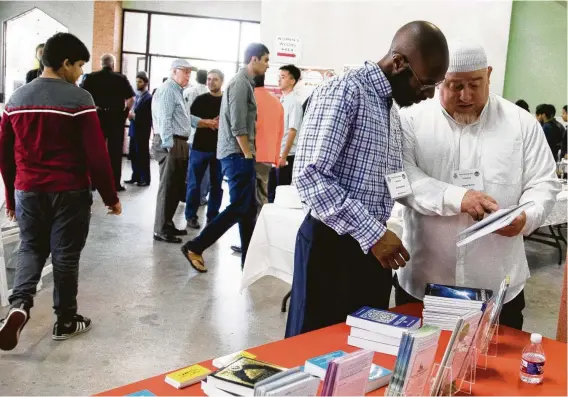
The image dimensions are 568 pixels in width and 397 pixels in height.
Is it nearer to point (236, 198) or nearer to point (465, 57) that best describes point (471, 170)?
point (465, 57)

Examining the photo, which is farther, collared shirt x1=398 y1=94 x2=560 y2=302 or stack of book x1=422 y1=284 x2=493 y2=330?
collared shirt x1=398 y1=94 x2=560 y2=302

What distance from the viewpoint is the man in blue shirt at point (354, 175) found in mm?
1760

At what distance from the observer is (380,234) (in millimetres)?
1770

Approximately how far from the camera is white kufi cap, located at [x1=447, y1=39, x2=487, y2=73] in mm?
1943

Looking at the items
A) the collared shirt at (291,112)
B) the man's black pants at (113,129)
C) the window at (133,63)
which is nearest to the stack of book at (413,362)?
the collared shirt at (291,112)

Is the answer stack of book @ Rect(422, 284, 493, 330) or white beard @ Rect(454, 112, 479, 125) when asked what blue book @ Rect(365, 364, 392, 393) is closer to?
stack of book @ Rect(422, 284, 493, 330)

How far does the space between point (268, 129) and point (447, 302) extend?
3752mm

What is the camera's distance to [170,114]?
5371mm

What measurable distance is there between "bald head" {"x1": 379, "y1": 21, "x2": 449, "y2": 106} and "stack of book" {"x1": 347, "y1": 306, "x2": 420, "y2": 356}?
646mm

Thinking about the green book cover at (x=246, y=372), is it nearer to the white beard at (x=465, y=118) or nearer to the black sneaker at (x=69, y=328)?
the white beard at (x=465, y=118)

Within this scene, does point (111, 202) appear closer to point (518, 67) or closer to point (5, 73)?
point (518, 67)

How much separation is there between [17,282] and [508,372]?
2434 mm

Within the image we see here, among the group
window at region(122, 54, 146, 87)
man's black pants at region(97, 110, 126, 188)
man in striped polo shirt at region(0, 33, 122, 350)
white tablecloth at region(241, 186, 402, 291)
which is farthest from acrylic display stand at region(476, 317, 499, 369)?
window at region(122, 54, 146, 87)

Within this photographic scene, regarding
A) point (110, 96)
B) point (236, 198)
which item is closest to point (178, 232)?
point (236, 198)
